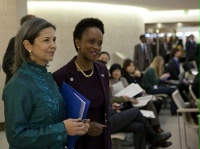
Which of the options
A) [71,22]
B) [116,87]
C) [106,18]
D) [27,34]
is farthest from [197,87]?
[106,18]

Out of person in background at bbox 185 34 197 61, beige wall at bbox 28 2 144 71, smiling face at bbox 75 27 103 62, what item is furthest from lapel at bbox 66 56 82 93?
person in background at bbox 185 34 197 61

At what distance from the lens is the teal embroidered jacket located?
A: 5.06ft

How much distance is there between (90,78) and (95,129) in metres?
0.35

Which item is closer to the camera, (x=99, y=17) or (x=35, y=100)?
(x=35, y=100)

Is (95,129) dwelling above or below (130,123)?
above

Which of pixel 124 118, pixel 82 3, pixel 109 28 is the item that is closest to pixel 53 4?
pixel 82 3

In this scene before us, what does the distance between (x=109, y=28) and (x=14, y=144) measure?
11.1 meters

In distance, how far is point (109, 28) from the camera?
1245 centimetres

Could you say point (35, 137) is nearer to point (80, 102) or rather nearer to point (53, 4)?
point (80, 102)

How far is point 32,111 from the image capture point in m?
1.60

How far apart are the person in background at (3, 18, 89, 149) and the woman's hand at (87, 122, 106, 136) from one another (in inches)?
9.3

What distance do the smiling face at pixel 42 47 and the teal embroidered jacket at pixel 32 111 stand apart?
0.15 feet

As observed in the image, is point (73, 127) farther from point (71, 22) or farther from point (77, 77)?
point (71, 22)

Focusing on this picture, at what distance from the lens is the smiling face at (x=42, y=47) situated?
5.47 feet
